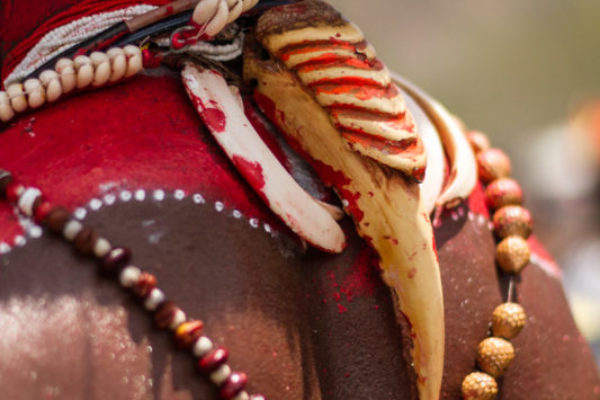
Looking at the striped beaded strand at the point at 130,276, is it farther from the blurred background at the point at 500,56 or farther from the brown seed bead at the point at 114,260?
the blurred background at the point at 500,56

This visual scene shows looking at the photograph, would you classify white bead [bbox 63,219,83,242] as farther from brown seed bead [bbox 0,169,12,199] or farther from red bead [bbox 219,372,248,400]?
red bead [bbox 219,372,248,400]

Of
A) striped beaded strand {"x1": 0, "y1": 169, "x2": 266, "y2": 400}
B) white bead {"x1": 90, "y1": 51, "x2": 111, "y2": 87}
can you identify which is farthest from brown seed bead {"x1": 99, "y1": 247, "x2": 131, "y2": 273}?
white bead {"x1": 90, "y1": 51, "x2": 111, "y2": 87}

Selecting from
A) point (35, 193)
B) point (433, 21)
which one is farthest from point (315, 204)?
point (433, 21)

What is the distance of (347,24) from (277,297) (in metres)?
0.35

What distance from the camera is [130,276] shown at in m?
0.81

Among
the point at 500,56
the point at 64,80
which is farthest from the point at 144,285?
the point at 500,56

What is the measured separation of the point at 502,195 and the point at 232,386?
544 millimetres

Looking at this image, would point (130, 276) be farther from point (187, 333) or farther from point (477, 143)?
point (477, 143)

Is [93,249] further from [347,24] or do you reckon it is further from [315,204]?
[347,24]

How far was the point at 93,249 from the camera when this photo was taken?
805 millimetres

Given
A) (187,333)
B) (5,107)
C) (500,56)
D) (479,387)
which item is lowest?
(500,56)

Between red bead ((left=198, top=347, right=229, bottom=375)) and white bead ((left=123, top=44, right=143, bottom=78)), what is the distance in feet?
1.12

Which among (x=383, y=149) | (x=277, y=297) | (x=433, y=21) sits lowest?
(x=433, y=21)

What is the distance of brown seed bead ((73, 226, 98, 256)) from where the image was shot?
0.80 meters
